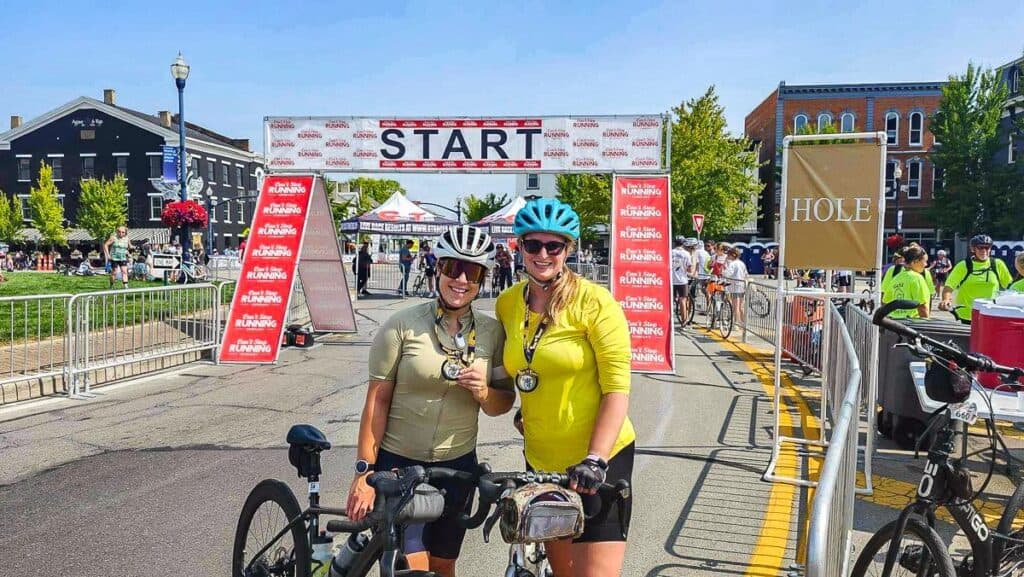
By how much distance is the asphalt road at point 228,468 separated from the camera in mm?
4836

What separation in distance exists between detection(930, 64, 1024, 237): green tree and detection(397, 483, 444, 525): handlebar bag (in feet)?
183

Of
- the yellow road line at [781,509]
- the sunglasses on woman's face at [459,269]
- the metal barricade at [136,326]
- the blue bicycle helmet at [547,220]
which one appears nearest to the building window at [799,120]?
the yellow road line at [781,509]

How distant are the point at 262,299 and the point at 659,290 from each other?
601 cm

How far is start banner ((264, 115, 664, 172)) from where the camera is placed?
40.5 feet

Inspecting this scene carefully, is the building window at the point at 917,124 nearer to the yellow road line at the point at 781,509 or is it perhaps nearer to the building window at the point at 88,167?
the yellow road line at the point at 781,509

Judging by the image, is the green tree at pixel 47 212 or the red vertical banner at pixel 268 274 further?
the green tree at pixel 47 212

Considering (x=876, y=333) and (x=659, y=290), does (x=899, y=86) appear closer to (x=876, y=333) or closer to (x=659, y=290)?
(x=659, y=290)

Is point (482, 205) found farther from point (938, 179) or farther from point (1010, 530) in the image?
point (1010, 530)

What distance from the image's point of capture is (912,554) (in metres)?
3.28

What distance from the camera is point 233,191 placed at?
6988 cm

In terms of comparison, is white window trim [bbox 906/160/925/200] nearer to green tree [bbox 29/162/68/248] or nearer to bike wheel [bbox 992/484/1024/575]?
bike wheel [bbox 992/484/1024/575]

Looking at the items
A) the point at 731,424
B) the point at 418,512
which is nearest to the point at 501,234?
the point at 731,424

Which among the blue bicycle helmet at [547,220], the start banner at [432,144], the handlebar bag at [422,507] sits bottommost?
the handlebar bag at [422,507]

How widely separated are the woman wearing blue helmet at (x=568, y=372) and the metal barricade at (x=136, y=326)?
8.58m
